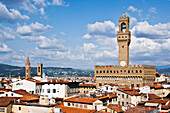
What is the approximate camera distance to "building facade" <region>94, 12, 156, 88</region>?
101 metres

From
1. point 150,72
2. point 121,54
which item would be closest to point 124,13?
point 121,54

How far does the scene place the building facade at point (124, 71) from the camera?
10062 centimetres

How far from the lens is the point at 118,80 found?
103 m

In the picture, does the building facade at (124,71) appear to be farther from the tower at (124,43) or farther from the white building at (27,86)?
the white building at (27,86)

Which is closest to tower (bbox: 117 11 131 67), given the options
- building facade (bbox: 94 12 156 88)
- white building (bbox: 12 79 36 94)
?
building facade (bbox: 94 12 156 88)

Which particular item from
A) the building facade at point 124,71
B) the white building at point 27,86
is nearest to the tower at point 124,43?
the building facade at point 124,71

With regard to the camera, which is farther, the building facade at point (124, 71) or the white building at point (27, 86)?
the building facade at point (124, 71)

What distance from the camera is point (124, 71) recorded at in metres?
103

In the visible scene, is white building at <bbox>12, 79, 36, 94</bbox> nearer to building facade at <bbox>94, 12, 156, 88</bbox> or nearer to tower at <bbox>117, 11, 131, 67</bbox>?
building facade at <bbox>94, 12, 156, 88</bbox>

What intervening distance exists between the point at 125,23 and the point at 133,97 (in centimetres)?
5834

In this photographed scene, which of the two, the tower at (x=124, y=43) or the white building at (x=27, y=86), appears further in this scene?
the tower at (x=124, y=43)

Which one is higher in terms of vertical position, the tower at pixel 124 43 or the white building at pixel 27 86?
the tower at pixel 124 43

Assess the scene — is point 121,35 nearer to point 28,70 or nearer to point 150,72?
point 150,72

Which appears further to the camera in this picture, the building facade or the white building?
the building facade
